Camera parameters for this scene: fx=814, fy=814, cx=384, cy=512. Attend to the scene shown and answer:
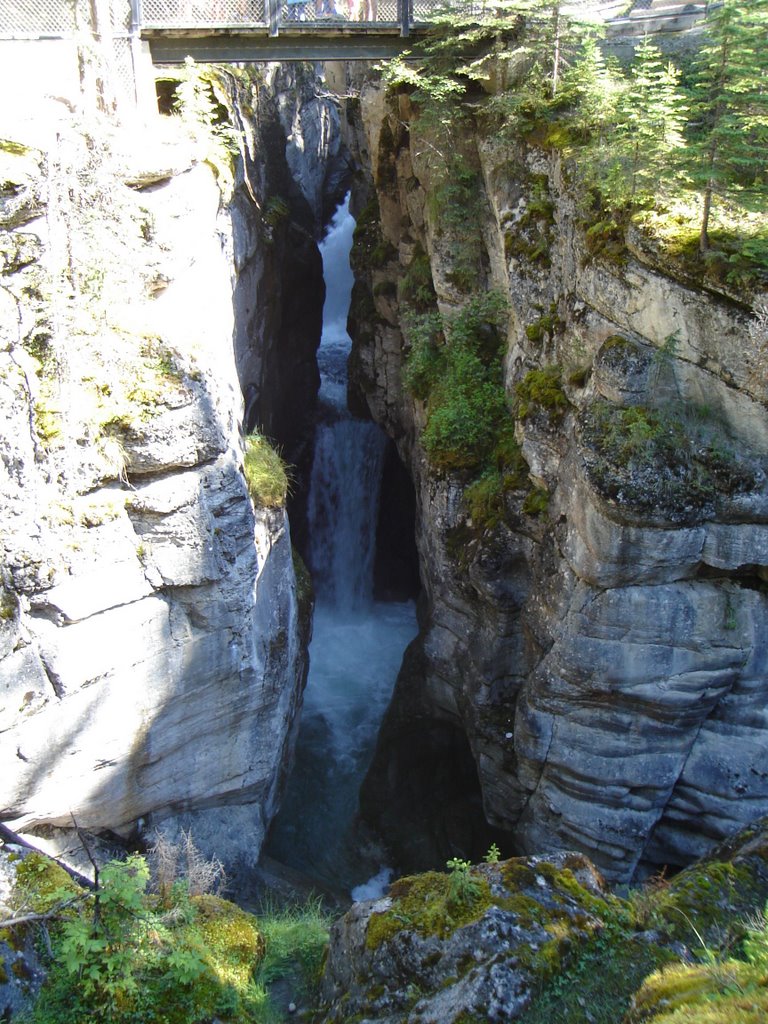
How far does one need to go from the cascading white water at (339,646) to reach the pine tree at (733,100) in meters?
10.5

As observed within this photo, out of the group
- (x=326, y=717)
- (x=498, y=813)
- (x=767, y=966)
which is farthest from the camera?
(x=326, y=717)

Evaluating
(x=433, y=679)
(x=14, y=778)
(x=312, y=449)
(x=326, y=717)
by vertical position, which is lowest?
(x=326, y=717)

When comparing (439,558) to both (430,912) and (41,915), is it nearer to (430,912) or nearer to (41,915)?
(430,912)

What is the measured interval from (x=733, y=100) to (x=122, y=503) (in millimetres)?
7931

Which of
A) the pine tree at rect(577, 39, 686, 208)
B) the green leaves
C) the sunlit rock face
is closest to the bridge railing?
the sunlit rock face

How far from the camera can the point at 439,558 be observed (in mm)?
13633

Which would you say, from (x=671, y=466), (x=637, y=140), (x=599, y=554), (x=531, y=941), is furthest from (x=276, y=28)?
(x=531, y=941)

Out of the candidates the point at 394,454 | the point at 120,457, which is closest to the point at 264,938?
the point at 120,457

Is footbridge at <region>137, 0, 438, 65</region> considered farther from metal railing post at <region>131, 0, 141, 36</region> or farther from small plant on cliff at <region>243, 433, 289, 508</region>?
small plant on cliff at <region>243, 433, 289, 508</region>

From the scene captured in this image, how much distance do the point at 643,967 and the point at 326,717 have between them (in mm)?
10341

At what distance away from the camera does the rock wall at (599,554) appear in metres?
9.20

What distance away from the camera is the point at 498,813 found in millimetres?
12258

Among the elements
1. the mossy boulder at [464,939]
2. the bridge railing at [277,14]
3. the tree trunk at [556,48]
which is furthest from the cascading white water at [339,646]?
the tree trunk at [556,48]

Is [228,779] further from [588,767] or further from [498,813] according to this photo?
[588,767]
